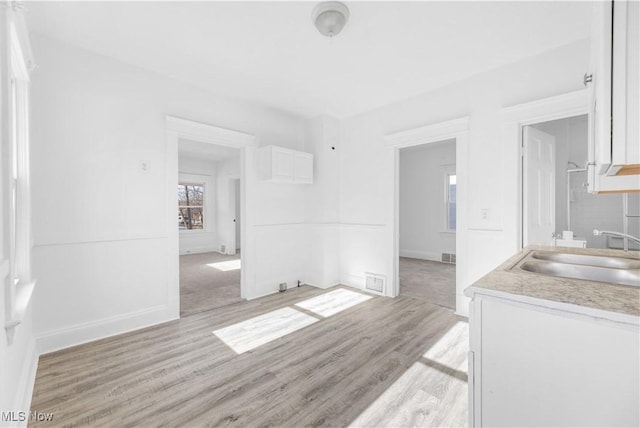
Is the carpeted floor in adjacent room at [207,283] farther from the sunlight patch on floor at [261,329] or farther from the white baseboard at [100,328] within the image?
the sunlight patch on floor at [261,329]

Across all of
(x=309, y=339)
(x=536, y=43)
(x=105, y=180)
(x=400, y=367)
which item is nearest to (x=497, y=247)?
(x=400, y=367)

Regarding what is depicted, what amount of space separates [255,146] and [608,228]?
520cm

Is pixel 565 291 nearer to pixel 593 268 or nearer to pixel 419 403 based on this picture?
pixel 593 268

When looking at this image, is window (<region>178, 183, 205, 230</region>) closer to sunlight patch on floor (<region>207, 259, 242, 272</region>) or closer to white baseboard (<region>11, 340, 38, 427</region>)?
sunlight patch on floor (<region>207, 259, 242, 272</region>)

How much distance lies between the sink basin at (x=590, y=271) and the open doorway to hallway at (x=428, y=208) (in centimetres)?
363

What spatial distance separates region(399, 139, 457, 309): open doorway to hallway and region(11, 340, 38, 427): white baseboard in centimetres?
484

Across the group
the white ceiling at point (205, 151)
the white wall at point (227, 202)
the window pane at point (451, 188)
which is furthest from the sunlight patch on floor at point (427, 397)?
the white wall at point (227, 202)

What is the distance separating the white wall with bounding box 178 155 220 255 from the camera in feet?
23.7

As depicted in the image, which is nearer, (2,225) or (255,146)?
(2,225)

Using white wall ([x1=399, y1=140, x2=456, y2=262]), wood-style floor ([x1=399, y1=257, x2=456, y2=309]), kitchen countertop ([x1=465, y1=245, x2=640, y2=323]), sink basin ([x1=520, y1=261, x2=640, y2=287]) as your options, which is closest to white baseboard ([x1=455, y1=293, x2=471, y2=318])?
wood-style floor ([x1=399, y1=257, x2=456, y2=309])

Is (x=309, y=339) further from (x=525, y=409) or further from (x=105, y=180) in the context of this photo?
(x=105, y=180)

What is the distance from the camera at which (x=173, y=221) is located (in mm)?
2965

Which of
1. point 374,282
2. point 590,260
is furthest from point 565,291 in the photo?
point 374,282

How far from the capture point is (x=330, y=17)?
1944 mm
